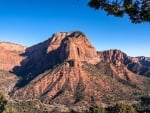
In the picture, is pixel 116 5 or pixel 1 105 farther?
pixel 1 105

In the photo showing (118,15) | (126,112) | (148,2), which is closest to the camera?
(148,2)

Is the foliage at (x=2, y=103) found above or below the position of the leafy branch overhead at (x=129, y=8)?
below

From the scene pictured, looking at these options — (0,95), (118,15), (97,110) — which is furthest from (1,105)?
(118,15)

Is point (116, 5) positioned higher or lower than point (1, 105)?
higher

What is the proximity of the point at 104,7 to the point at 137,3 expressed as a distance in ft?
8.24

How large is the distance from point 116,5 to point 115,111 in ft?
459

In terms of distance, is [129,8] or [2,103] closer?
[129,8]

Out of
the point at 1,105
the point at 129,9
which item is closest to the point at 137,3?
the point at 129,9

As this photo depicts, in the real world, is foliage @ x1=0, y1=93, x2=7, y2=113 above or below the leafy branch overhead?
below

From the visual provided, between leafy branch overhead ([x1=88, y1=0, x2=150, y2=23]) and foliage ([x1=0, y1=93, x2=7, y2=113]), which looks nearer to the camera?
leafy branch overhead ([x1=88, y1=0, x2=150, y2=23])

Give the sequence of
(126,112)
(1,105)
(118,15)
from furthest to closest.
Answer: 1. (126,112)
2. (1,105)
3. (118,15)

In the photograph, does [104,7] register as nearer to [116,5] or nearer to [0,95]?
[116,5]

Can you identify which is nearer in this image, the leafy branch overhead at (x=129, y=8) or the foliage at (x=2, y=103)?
the leafy branch overhead at (x=129, y=8)

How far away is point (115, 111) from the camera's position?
6585 inches
